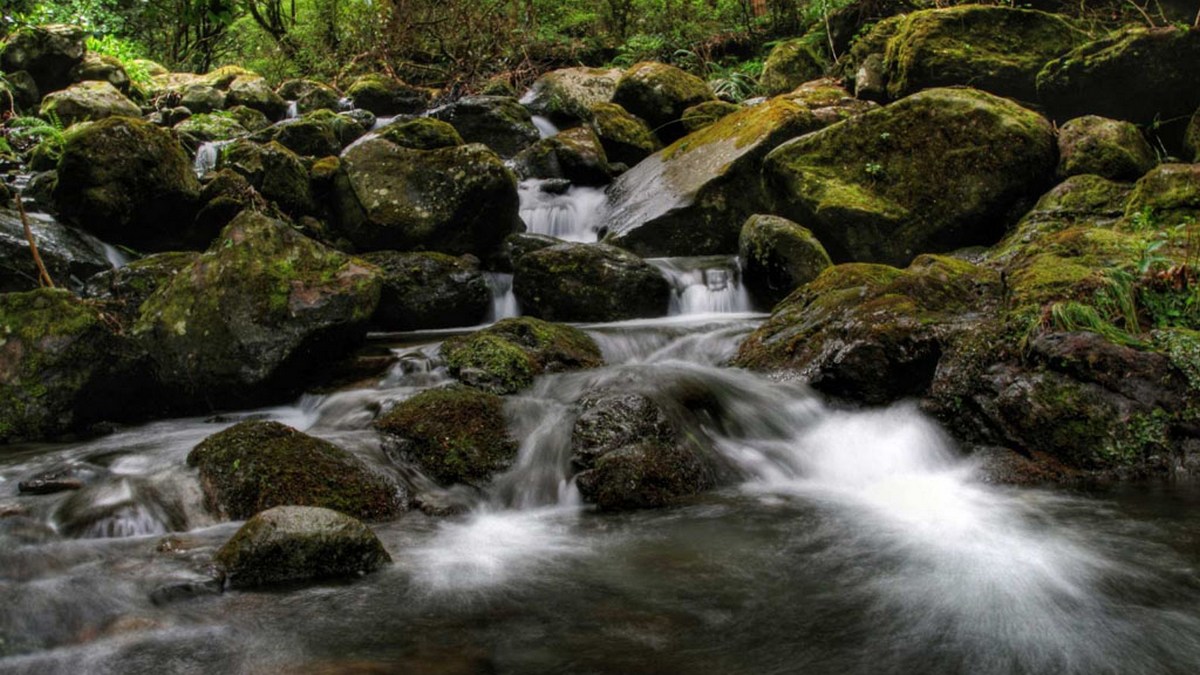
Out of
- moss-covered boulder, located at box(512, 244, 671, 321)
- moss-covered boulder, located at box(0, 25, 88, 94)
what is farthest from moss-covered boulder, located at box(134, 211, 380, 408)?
moss-covered boulder, located at box(0, 25, 88, 94)

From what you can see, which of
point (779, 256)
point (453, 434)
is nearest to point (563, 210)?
point (779, 256)

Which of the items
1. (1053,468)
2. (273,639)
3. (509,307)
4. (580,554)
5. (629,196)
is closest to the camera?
(273,639)

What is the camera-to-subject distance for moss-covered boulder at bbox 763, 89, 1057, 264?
858 centimetres

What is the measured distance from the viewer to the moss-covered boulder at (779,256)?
8273mm

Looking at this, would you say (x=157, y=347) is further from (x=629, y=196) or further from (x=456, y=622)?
(x=629, y=196)

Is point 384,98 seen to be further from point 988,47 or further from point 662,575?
point 662,575

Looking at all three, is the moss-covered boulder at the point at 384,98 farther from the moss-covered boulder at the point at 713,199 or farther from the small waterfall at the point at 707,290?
the small waterfall at the point at 707,290

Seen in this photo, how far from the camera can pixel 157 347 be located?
630 centimetres

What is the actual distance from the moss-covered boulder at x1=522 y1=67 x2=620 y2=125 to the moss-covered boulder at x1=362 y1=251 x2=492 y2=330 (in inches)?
296

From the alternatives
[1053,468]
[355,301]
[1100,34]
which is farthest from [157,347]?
[1100,34]

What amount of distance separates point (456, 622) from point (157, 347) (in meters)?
4.70

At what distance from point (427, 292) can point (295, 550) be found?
18.0 ft

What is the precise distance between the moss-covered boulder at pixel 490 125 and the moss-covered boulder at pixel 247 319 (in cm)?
822

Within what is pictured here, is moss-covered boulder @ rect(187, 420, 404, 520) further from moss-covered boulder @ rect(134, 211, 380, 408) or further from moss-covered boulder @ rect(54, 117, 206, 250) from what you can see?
moss-covered boulder @ rect(54, 117, 206, 250)
